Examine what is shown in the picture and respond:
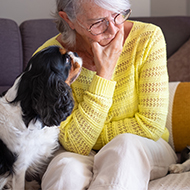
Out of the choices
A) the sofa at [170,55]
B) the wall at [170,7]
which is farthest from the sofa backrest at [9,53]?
the wall at [170,7]

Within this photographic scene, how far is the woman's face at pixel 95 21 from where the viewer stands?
4.01ft

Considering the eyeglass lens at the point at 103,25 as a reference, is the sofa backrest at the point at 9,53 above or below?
below

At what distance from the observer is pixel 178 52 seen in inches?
83.1

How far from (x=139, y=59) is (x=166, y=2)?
5.54 feet

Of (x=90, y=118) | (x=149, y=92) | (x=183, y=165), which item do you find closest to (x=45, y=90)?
(x=90, y=118)

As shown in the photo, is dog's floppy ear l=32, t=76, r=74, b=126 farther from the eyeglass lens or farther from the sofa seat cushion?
the sofa seat cushion

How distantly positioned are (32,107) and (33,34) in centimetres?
106

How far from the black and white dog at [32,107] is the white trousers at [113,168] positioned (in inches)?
6.2

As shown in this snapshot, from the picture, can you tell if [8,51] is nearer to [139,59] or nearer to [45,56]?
[45,56]

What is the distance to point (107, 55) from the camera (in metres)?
1.31

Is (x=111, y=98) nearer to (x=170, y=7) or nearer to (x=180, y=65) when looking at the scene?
(x=180, y=65)

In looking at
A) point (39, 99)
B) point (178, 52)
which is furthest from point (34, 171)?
point (178, 52)

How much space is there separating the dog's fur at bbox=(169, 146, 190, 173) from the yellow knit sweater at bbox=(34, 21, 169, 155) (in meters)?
0.16

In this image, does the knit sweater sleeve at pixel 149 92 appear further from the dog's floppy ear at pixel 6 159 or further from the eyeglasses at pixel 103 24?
the dog's floppy ear at pixel 6 159
